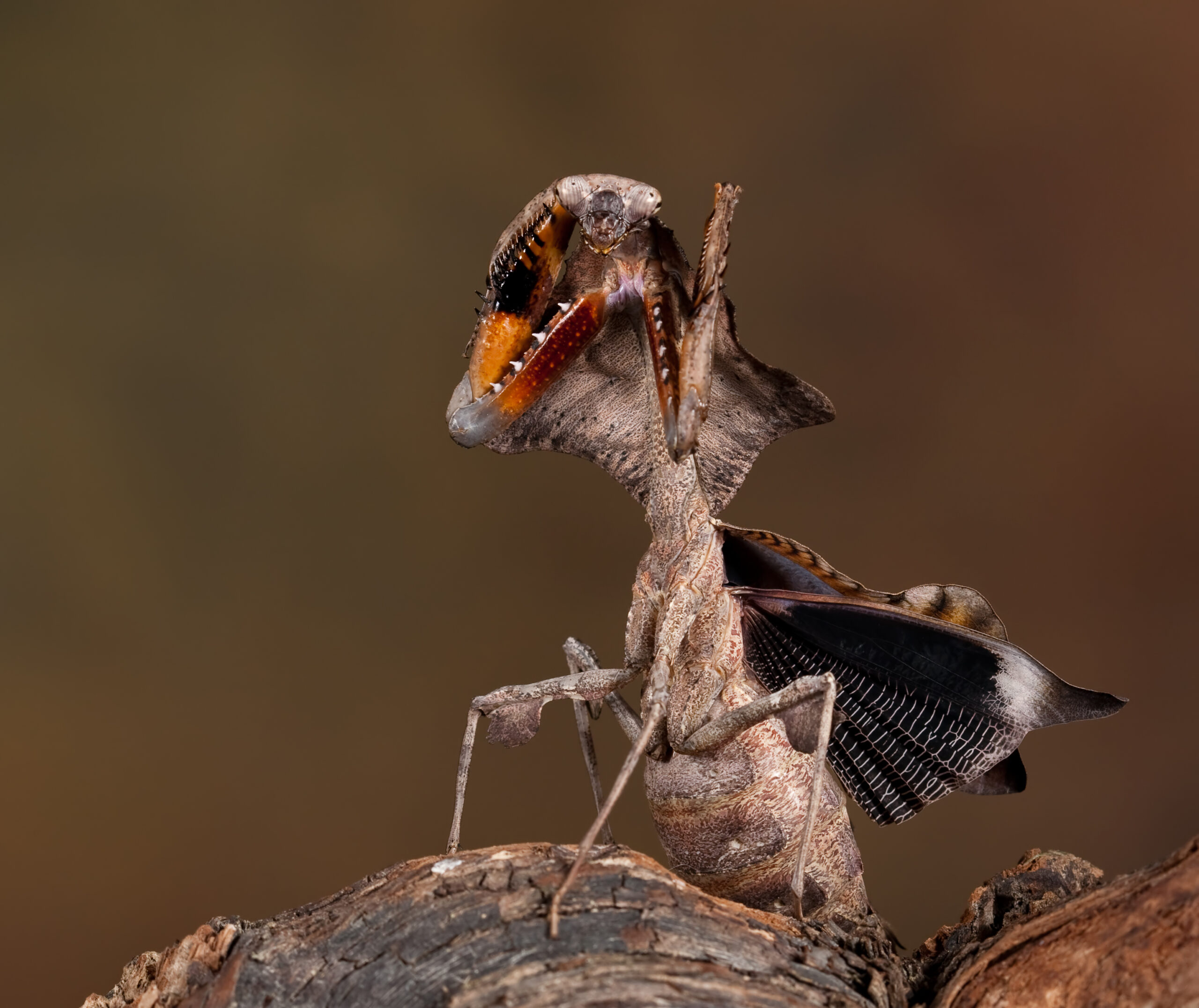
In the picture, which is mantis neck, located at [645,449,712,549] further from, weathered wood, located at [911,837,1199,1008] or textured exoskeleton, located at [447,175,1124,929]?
weathered wood, located at [911,837,1199,1008]

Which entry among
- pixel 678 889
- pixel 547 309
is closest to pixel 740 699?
pixel 678 889

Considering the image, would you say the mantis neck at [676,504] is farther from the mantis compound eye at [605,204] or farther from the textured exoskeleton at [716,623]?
the mantis compound eye at [605,204]

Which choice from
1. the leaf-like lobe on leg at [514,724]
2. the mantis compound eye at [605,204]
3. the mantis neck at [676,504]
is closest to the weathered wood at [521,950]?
the leaf-like lobe on leg at [514,724]

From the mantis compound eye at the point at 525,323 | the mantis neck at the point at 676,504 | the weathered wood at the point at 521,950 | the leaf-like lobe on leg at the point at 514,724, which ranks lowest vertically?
the weathered wood at the point at 521,950

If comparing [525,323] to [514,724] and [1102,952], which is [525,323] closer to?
[514,724]

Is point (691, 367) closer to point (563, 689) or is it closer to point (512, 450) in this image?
point (512, 450)

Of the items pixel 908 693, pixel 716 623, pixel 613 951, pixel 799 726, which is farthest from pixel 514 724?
pixel 908 693
